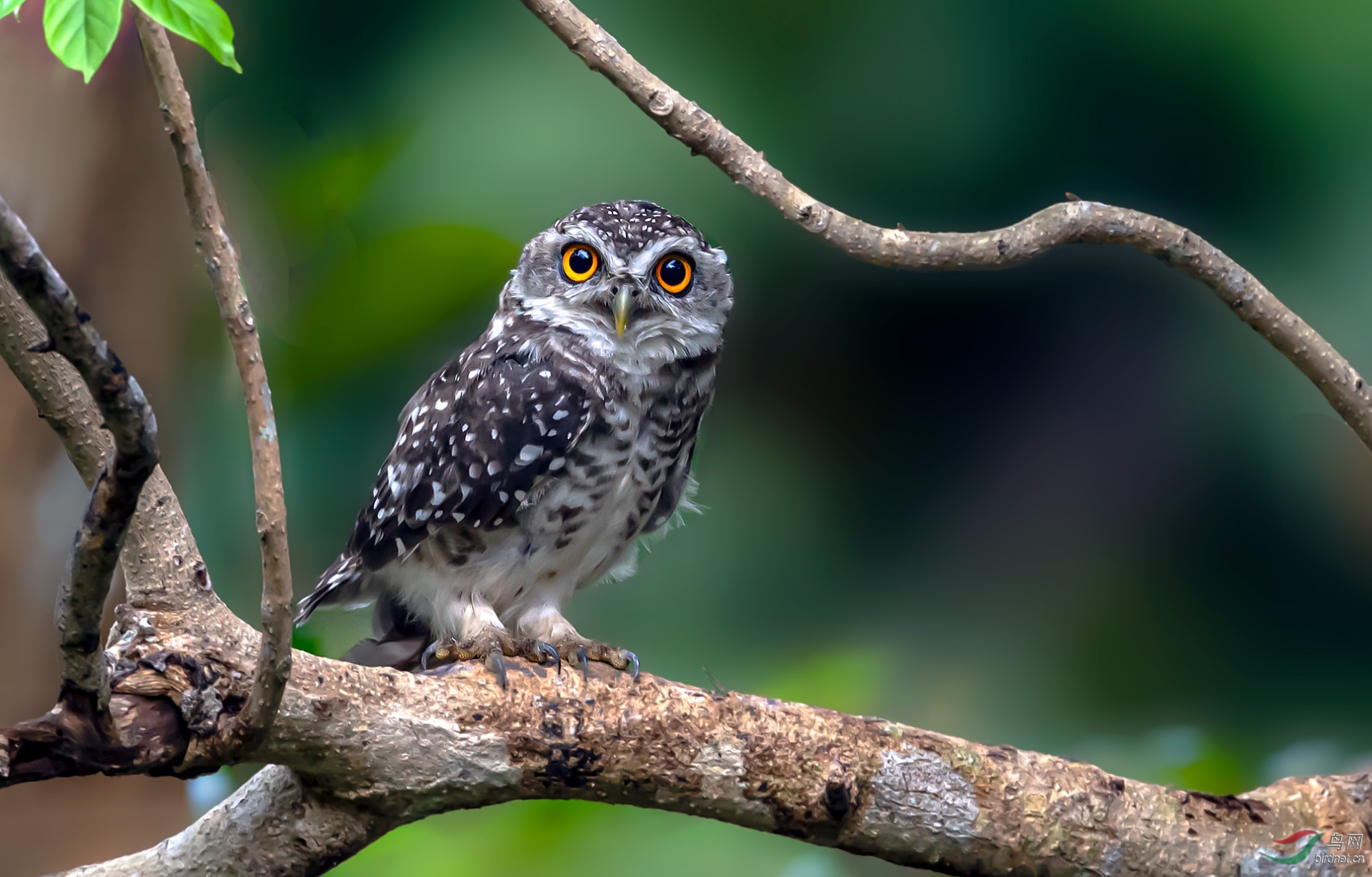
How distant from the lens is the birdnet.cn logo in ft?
6.14

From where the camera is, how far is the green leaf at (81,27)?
87 centimetres

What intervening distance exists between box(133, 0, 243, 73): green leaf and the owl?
3.79ft

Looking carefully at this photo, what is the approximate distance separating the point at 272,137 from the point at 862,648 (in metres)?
2.41

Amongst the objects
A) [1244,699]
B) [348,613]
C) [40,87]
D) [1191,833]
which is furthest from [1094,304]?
[40,87]

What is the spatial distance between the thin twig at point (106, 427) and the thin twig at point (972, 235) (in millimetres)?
1217

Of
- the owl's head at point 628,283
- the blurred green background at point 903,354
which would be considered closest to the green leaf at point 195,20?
the owl's head at point 628,283

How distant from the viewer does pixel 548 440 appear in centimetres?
203

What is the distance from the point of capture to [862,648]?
10.1 ft

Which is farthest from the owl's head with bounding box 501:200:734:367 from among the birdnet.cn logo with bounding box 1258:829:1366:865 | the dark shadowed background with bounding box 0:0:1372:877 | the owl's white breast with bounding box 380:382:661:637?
the birdnet.cn logo with bounding box 1258:829:1366:865

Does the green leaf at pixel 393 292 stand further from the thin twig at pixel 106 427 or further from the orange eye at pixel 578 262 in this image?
the thin twig at pixel 106 427

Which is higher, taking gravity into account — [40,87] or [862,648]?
[40,87]

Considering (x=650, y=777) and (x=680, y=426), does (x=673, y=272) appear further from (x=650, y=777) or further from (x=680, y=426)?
(x=650, y=777)

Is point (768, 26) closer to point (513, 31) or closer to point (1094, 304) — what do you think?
point (513, 31)

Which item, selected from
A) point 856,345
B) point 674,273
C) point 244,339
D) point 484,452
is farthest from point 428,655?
point 856,345
